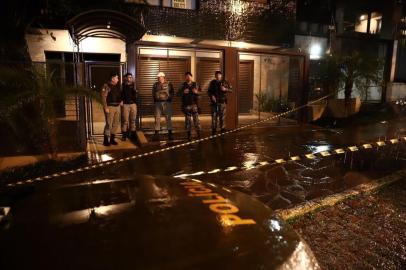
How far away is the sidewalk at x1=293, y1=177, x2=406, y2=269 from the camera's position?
3816 millimetres

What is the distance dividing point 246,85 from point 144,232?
1524 centimetres

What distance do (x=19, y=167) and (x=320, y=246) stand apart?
20.5 feet

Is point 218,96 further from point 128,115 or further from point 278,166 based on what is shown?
point 278,166

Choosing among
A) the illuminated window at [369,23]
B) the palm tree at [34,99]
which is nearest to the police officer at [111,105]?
the palm tree at [34,99]

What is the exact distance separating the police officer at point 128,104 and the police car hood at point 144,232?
7651mm

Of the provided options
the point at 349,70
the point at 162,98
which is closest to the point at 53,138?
the point at 162,98

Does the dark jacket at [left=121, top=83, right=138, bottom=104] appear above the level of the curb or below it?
above

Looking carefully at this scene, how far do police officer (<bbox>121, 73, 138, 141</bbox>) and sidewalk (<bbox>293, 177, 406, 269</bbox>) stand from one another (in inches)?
255

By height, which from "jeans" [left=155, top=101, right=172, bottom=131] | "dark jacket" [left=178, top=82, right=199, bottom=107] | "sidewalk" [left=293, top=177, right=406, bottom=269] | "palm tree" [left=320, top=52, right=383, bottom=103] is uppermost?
"palm tree" [left=320, top=52, right=383, bottom=103]

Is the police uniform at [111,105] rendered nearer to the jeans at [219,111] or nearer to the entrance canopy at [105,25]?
the entrance canopy at [105,25]

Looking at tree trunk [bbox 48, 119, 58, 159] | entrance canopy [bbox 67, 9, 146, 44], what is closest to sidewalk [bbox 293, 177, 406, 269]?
tree trunk [bbox 48, 119, 58, 159]

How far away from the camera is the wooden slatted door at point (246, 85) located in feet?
53.7

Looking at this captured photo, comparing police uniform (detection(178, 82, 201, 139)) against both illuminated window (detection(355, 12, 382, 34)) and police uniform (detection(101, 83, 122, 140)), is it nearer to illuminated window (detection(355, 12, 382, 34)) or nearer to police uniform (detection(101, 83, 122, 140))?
police uniform (detection(101, 83, 122, 140))

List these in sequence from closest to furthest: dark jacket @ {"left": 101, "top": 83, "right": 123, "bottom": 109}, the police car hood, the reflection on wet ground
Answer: the police car hood → the reflection on wet ground → dark jacket @ {"left": 101, "top": 83, "right": 123, "bottom": 109}
